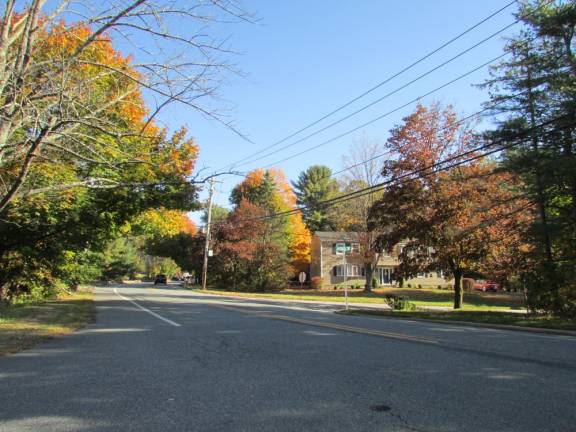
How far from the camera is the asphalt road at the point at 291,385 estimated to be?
4641mm

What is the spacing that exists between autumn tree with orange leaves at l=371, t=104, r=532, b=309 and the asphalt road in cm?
1324

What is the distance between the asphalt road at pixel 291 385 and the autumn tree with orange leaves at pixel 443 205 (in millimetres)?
13241

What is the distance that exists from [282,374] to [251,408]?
5.20 ft

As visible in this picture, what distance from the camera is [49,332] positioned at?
1149cm

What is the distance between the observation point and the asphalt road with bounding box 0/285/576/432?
15.2 ft

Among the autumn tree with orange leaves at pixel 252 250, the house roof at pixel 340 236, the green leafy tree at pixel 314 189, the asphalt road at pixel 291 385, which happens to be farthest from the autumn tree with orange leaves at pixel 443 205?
the green leafy tree at pixel 314 189

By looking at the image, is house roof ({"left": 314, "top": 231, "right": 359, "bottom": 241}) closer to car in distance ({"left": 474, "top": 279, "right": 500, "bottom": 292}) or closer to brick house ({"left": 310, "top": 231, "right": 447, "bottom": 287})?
brick house ({"left": 310, "top": 231, "right": 447, "bottom": 287})

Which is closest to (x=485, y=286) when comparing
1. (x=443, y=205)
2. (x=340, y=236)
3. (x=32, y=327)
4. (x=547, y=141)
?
(x=340, y=236)

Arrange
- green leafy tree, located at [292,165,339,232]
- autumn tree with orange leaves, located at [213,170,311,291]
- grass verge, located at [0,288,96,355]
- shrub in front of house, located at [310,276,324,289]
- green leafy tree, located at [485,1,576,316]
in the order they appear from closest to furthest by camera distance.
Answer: grass verge, located at [0,288,96,355] < green leafy tree, located at [485,1,576,316] < autumn tree with orange leaves, located at [213,170,311,291] < shrub in front of house, located at [310,276,324,289] < green leafy tree, located at [292,165,339,232]

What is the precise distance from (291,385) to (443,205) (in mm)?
18985

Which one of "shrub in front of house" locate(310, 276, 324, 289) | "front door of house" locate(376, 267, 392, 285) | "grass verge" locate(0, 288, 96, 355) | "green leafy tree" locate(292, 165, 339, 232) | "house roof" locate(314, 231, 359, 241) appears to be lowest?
"grass verge" locate(0, 288, 96, 355)

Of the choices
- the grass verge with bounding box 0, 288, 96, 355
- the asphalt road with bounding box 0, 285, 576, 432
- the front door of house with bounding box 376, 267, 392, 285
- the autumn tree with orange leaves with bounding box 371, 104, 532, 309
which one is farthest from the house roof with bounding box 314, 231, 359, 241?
the asphalt road with bounding box 0, 285, 576, 432

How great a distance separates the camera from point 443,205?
2319cm

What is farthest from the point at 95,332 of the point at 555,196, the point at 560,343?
the point at 555,196
